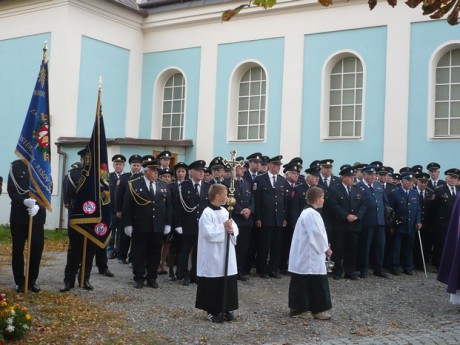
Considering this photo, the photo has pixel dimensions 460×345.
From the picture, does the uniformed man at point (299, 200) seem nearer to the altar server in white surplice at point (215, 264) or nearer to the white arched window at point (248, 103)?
the altar server in white surplice at point (215, 264)

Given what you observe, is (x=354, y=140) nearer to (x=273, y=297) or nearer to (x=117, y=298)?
(x=273, y=297)

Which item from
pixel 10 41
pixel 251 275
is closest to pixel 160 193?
pixel 251 275

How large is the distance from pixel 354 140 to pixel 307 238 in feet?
32.4

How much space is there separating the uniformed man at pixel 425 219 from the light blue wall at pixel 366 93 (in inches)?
168

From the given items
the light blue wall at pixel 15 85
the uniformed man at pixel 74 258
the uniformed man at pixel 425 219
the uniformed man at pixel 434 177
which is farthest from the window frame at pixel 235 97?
the uniformed man at pixel 74 258

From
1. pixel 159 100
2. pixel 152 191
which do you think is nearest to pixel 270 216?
pixel 152 191

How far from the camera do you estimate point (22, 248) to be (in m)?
8.52

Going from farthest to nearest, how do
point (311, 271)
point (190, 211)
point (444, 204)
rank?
point (444, 204)
point (190, 211)
point (311, 271)

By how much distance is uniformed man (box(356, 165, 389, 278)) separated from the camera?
452 inches

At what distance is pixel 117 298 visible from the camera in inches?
335

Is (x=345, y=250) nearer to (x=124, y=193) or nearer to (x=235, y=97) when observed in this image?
(x=124, y=193)

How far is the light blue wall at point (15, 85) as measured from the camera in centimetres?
2036

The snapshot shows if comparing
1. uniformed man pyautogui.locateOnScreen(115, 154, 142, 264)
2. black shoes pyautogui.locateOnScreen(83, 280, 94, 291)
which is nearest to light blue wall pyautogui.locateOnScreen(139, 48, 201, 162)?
uniformed man pyautogui.locateOnScreen(115, 154, 142, 264)

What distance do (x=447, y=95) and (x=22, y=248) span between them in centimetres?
1210
